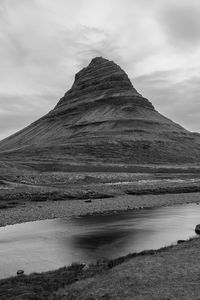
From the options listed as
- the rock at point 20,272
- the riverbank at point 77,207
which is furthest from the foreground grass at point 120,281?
the riverbank at point 77,207

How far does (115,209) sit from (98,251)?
27.6 meters

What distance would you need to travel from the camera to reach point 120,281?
2212 cm

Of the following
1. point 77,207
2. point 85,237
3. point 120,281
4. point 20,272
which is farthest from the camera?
point 77,207

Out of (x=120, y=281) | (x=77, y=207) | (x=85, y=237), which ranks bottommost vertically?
(x=120, y=281)

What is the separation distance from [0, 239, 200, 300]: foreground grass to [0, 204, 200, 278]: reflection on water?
436 centimetres

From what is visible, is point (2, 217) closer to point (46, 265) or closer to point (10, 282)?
point (46, 265)

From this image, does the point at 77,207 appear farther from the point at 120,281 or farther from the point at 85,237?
the point at 120,281

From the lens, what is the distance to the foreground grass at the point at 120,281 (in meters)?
20.3

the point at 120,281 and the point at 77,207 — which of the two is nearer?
the point at 120,281

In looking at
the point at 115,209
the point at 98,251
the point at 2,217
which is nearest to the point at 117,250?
the point at 98,251

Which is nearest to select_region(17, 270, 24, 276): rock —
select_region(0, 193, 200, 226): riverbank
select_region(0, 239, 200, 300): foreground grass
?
select_region(0, 239, 200, 300): foreground grass

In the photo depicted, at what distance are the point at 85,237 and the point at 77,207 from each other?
21841mm

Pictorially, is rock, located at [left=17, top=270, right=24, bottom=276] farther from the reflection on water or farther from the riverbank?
the riverbank

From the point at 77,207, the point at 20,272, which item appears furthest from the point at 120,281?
the point at 77,207
